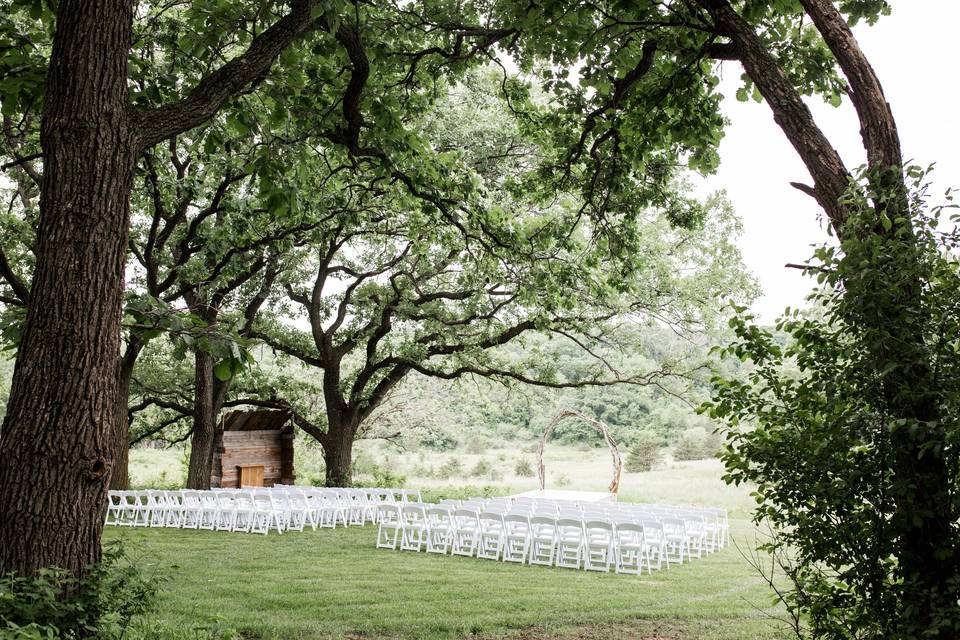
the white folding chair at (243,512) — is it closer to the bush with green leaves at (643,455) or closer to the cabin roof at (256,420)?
the cabin roof at (256,420)

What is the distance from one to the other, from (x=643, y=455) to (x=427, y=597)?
24703mm

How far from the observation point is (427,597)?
25.0ft

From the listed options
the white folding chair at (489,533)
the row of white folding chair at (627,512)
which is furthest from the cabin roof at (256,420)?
the white folding chair at (489,533)

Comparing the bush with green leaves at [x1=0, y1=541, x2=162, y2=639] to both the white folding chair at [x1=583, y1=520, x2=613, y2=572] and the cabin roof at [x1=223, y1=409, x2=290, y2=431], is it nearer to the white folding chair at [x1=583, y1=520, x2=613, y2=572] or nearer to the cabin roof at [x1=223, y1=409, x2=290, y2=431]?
the white folding chair at [x1=583, y1=520, x2=613, y2=572]

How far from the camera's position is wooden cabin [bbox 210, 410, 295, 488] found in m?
18.0

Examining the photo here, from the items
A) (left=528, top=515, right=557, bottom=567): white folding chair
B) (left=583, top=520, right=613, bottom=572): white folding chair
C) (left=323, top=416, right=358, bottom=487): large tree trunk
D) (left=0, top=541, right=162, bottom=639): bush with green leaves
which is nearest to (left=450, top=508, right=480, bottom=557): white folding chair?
(left=528, top=515, right=557, bottom=567): white folding chair

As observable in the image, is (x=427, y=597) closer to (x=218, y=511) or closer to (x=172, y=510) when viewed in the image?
(x=218, y=511)

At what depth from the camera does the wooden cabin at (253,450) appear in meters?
Answer: 18.0

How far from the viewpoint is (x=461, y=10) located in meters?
7.00

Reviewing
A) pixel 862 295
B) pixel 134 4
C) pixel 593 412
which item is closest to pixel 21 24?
pixel 134 4

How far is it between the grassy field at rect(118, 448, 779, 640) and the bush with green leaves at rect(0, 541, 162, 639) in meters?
0.24

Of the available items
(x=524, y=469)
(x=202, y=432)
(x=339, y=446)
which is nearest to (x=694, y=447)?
(x=524, y=469)

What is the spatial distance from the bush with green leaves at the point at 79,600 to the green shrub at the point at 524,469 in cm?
2719

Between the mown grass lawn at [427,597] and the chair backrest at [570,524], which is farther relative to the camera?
the chair backrest at [570,524]
